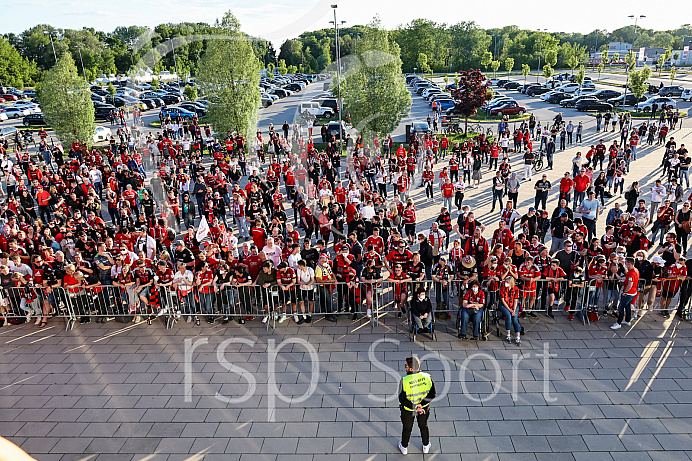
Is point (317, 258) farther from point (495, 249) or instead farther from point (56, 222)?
point (56, 222)

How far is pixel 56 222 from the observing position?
45.5 ft

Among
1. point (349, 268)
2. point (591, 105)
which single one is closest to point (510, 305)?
point (349, 268)

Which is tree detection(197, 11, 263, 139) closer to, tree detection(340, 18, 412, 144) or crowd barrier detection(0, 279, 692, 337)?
tree detection(340, 18, 412, 144)

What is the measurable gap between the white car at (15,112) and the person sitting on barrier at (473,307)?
173ft

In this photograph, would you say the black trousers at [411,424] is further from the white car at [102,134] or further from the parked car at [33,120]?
the parked car at [33,120]

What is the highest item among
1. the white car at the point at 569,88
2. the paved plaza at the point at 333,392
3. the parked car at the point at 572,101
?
the white car at the point at 569,88

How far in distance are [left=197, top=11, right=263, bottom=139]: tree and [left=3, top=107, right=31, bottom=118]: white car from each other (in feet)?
104

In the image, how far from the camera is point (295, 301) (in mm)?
10062

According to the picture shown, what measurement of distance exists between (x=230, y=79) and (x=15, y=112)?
1330 inches

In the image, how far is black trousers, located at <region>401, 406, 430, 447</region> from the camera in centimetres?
628

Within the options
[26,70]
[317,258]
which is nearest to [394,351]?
[317,258]

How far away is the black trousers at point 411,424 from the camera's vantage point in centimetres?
628

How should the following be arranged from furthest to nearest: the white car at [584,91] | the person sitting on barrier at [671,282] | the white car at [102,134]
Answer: the white car at [584,91] < the white car at [102,134] < the person sitting on barrier at [671,282]

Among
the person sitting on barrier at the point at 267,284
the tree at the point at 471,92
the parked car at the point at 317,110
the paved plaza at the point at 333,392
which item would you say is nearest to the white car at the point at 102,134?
the parked car at the point at 317,110
